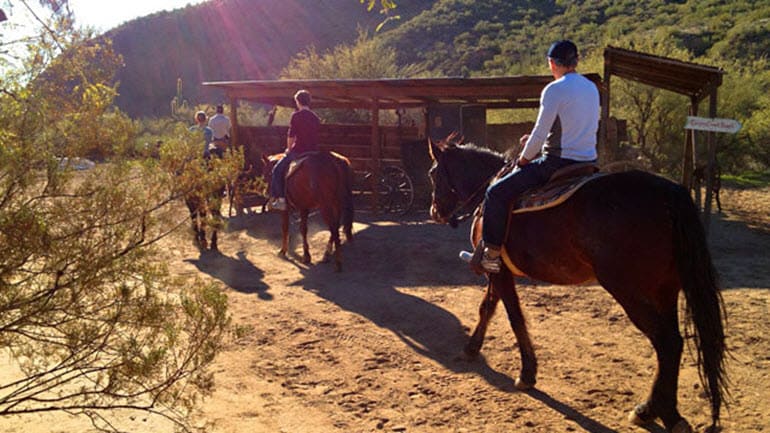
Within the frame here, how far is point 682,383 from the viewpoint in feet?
15.3

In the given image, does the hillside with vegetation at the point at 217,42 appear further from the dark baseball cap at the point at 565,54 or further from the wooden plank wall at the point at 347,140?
the dark baseball cap at the point at 565,54

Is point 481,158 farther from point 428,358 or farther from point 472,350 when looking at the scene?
point 428,358

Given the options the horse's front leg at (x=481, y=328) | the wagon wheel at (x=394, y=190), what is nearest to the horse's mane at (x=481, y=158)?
the horse's front leg at (x=481, y=328)

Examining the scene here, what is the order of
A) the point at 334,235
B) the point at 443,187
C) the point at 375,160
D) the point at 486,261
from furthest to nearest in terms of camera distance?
the point at 375,160, the point at 334,235, the point at 443,187, the point at 486,261

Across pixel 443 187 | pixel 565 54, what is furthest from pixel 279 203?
pixel 565 54

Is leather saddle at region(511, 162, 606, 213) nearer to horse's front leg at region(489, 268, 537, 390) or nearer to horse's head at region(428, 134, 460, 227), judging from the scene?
horse's front leg at region(489, 268, 537, 390)

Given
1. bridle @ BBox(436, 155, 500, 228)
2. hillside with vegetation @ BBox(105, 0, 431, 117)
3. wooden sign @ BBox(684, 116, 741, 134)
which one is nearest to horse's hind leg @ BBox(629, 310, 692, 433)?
bridle @ BBox(436, 155, 500, 228)

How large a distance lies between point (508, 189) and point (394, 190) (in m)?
9.37

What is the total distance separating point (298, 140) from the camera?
939 cm

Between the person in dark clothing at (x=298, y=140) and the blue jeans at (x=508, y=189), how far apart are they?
5145 millimetres

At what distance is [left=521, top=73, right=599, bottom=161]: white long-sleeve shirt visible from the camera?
4.29 meters

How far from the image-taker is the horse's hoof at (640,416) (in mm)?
3953

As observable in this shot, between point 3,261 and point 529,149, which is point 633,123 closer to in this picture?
point 529,149

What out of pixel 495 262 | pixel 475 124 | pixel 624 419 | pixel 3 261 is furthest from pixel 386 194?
pixel 3 261
